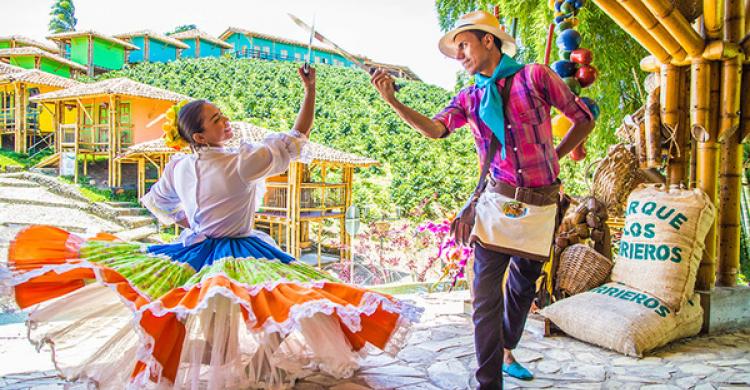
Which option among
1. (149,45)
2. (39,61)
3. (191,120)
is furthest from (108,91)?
(191,120)

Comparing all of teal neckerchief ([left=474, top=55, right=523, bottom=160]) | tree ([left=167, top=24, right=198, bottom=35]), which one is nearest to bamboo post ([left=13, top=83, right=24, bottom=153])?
tree ([left=167, top=24, right=198, bottom=35])

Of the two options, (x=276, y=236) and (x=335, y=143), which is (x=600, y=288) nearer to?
(x=276, y=236)

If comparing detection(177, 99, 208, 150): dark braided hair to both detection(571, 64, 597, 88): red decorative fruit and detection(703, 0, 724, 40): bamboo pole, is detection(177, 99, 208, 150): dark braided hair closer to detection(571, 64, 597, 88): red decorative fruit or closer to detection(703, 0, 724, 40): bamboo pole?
detection(571, 64, 597, 88): red decorative fruit

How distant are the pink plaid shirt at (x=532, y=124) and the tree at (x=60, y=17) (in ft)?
80.0

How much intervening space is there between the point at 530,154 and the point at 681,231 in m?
1.50

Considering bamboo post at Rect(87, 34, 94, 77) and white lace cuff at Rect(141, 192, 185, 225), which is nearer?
white lace cuff at Rect(141, 192, 185, 225)

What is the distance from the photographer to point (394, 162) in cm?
1753

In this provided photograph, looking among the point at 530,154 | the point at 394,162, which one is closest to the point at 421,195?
the point at 394,162

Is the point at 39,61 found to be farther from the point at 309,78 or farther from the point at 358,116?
the point at 309,78

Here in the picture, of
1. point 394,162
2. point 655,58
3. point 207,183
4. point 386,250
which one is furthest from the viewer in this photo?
point 394,162

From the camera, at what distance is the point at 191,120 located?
7.66 feet

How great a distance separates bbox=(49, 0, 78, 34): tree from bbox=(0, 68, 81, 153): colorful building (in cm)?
580

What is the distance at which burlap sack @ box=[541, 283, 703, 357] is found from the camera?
2883 millimetres

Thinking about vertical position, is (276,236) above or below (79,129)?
below
